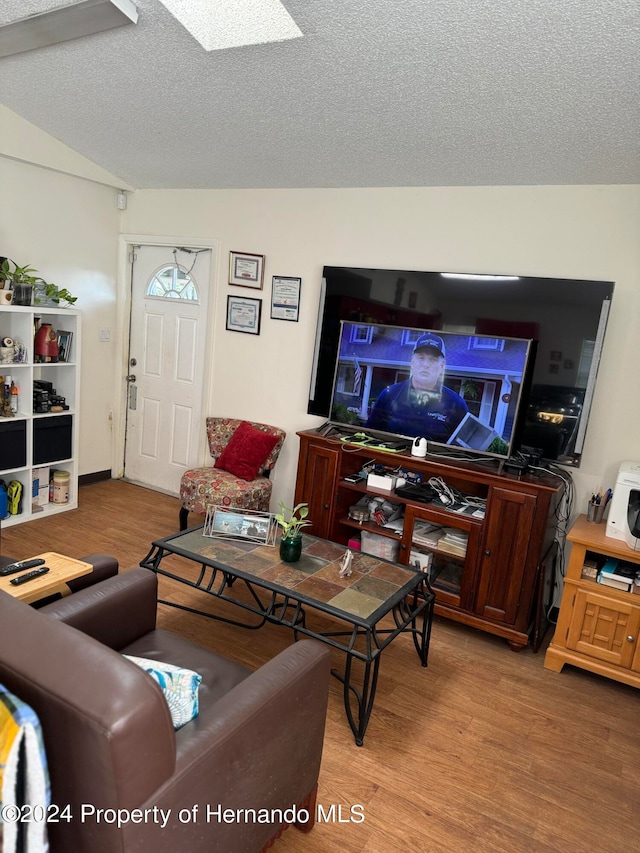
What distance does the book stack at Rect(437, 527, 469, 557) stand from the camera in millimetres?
3189

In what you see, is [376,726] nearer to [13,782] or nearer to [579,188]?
[13,782]

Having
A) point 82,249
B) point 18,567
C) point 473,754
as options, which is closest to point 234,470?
point 18,567

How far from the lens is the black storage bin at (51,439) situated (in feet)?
13.3

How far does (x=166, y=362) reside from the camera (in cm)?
484

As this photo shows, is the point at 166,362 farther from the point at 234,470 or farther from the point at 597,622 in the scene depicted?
the point at 597,622

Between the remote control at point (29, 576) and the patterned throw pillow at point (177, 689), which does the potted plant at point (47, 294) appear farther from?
the patterned throw pillow at point (177, 689)

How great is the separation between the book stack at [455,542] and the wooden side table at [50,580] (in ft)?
6.16

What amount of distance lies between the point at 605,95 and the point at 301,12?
1.29 metres

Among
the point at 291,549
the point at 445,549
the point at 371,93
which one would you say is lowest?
the point at 445,549

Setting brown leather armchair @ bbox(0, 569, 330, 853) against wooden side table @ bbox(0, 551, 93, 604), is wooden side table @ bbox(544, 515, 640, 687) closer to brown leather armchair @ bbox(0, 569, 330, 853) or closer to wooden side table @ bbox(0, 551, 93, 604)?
brown leather armchair @ bbox(0, 569, 330, 853)

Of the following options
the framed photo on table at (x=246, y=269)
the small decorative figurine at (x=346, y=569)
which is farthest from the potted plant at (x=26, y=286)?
the small decorative figurine at (x=346, y=569)

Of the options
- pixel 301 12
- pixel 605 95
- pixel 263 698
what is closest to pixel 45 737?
pixel 263 698

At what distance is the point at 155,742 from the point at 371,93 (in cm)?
281

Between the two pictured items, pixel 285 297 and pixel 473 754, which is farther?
pixel 285 297
